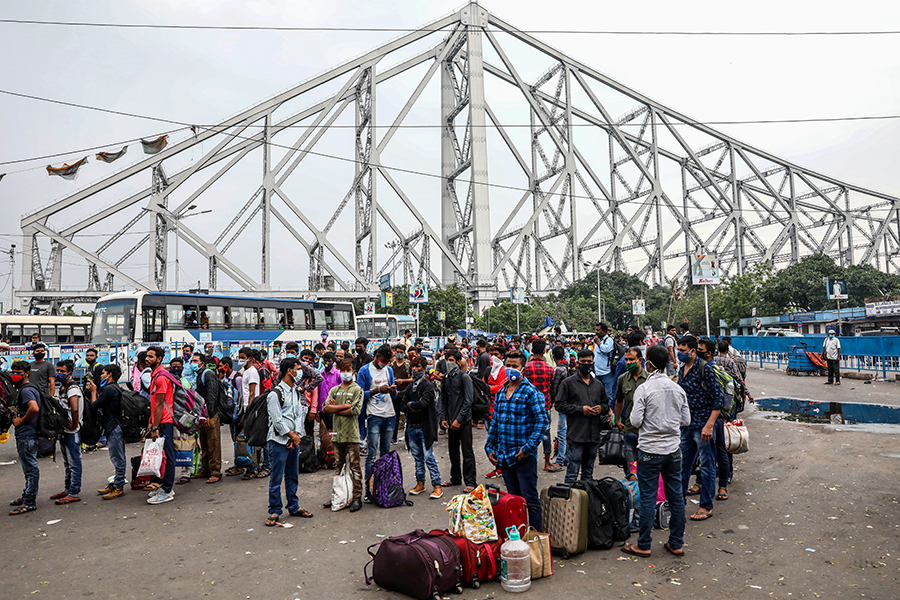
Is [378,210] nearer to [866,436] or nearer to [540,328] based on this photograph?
[540,328]

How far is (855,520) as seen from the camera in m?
5.54

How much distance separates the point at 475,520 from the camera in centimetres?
458

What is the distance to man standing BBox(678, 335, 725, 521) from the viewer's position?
5.62 m

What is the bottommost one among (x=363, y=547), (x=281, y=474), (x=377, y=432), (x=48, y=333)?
(x=363, y=547)

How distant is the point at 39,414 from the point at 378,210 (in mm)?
51141

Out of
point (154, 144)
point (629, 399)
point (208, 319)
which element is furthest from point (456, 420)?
point (154, 144)

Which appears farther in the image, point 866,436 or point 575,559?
point 866,436

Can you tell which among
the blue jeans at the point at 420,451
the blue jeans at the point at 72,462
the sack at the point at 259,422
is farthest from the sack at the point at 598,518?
the blue jeans at the point at 72,462

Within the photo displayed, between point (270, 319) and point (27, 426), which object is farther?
point (270, 319)

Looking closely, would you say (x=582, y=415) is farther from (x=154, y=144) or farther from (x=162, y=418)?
(x=154, y=144)

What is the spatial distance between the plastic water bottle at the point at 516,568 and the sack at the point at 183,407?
4.50m

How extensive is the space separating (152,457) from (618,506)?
5.23 m

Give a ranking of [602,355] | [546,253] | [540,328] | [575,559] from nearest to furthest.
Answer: [575,559] → [602,355] → [540,328] → [546,253]

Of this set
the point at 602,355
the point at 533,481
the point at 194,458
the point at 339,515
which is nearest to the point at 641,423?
the point at 533,481
